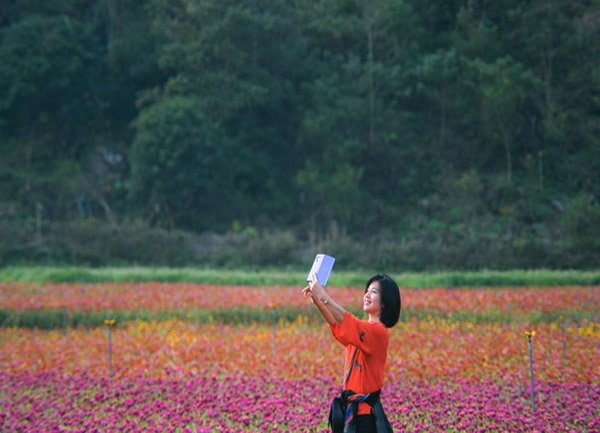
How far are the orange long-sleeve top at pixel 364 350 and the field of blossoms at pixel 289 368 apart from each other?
1430 millimetres

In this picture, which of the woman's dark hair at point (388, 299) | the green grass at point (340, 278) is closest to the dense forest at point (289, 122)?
the green grass at point (340, 278)

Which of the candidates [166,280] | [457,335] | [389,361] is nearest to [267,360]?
[389,361]

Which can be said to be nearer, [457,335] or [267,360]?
[267,360]

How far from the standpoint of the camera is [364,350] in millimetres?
3965

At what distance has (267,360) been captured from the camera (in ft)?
28.6

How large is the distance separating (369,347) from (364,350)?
0.04m

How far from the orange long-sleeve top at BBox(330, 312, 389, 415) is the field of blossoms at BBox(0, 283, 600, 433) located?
4.69 feet

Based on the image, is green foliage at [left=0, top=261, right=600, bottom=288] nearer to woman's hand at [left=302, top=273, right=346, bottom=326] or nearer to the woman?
the woman

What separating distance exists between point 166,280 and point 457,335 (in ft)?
33.9

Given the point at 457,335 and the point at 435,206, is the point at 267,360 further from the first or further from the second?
the point at 435,206

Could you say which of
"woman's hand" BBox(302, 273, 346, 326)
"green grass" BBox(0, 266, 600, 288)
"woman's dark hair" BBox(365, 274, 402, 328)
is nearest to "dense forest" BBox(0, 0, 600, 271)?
"green grass" BBox(0, 266, 600, 288)

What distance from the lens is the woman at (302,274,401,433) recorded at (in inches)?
154

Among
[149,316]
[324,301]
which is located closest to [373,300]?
[324,301]

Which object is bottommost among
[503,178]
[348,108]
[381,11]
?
[503,178]
